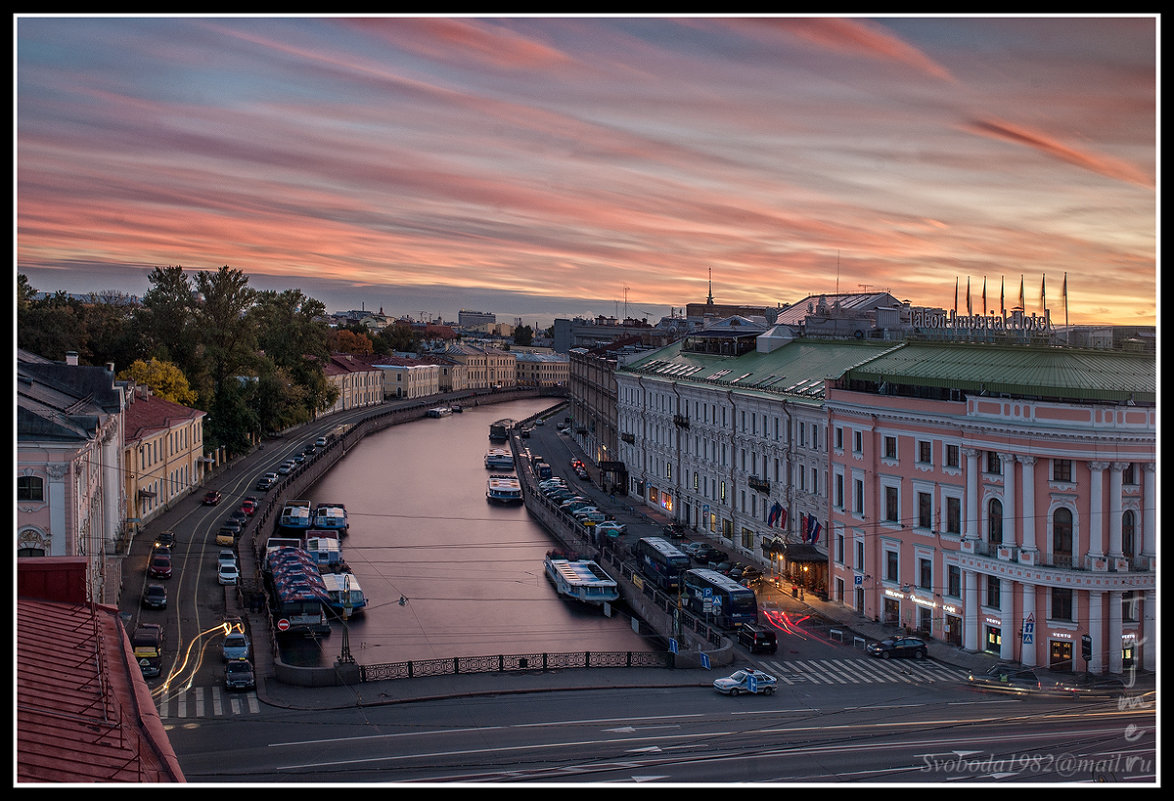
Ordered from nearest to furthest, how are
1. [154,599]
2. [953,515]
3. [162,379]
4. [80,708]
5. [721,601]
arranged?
[80,708] → [953,515] → [721,601] → [154,599] → [162,379]

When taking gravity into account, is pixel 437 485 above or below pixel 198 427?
below

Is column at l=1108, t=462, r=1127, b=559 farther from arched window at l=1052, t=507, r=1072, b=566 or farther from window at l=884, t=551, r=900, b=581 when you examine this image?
window at l=884, t=551, r=900, b=581

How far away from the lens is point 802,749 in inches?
609

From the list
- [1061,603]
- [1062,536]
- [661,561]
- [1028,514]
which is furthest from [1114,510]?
[661,561]

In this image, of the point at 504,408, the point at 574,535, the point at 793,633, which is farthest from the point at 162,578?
the point at 504,408

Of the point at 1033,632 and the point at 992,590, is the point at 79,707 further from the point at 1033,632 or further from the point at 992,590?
the point at 992,590

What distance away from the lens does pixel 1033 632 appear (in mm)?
21250

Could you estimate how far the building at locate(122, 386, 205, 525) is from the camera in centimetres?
3356

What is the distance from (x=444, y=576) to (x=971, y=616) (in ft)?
52.9

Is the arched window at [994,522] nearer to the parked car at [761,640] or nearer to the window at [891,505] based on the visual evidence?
the window at [891,505]

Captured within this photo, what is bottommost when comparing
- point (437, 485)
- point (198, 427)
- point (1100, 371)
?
point (437, 485)

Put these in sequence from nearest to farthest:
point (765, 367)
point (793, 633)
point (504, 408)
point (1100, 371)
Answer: point (1100, 371) → point (793, 633) → point (765, 367) → point (504, 408)

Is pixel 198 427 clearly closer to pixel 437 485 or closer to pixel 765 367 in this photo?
pixel 437 485

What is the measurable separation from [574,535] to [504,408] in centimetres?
6502
